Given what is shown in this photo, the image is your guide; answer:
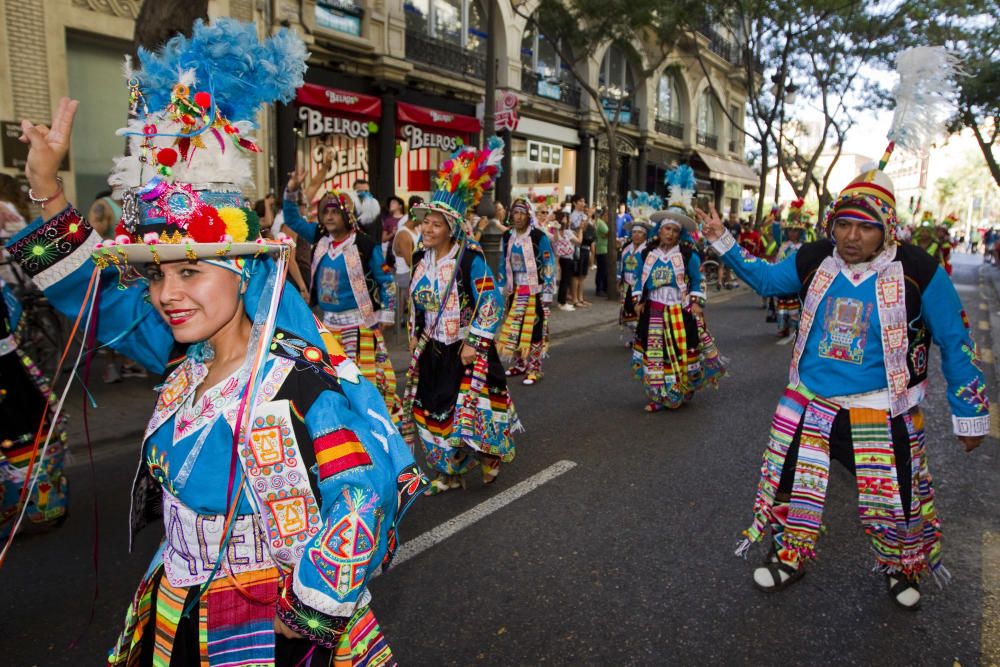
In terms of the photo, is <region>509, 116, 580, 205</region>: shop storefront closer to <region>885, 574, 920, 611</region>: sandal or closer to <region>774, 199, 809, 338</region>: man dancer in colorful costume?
<region>774, 199, 809, 338</region>: man dancer in colorful costume

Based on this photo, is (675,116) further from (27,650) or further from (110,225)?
(27,650)

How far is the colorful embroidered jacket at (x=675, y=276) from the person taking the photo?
7.39m

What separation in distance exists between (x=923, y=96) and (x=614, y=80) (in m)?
26.2

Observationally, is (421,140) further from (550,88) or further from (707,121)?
(707,121)

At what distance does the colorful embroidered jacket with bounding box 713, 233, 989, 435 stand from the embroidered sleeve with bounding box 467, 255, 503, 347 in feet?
6.84

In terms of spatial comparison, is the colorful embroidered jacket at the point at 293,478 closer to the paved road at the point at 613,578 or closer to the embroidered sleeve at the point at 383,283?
the paved road at the point at 613,578

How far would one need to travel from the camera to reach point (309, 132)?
594 inches

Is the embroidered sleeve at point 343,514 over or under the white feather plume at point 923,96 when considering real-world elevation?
under

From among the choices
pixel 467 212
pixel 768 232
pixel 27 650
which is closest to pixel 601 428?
pixel 467 212

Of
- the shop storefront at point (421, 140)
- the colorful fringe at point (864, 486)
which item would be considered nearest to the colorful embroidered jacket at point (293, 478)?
the colorful fringe at point (864, 486)

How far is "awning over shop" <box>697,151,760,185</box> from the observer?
35469mm

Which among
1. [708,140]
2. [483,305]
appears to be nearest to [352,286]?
[483,305]

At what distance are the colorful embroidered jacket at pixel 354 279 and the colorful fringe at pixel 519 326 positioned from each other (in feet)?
3.50

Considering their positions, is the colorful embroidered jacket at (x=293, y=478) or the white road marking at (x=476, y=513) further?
the white road marking at (x=476, y=513)
